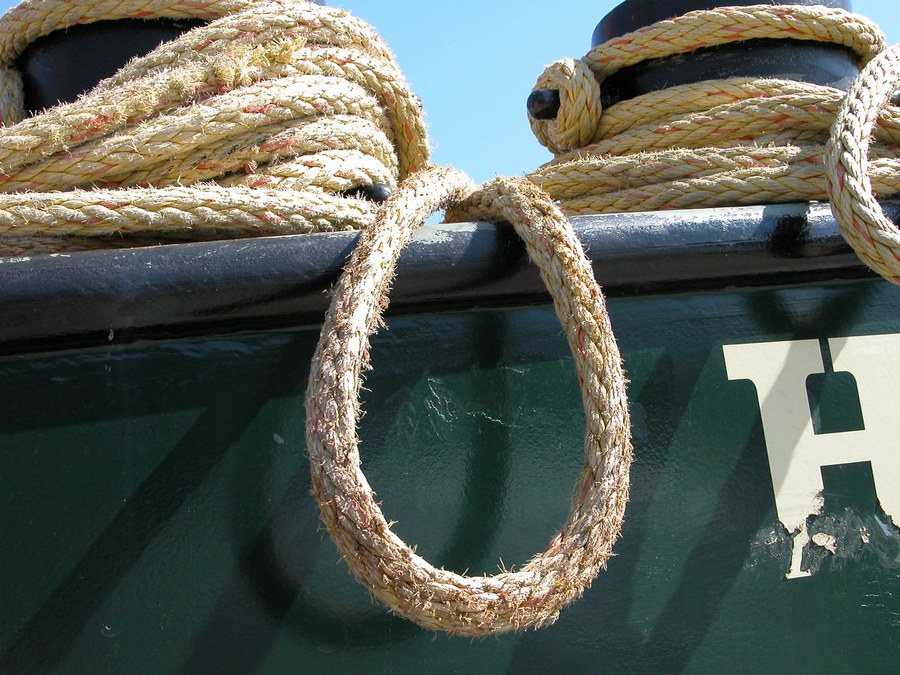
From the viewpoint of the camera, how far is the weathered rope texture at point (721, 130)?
1.28 metres

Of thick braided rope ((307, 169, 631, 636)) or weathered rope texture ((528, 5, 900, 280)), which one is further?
weathered rope texture ((528, 5, 900, 280))

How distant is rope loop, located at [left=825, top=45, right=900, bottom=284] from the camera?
108 cm

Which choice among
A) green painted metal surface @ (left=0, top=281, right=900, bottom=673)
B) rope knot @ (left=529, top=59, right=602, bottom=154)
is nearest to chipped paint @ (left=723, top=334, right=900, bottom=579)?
green painted metal surface @ (left=0, top=281, right=900, bottom=673)

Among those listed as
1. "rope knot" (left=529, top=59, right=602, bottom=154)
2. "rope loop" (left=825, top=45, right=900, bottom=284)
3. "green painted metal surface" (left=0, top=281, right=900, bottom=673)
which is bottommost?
"green painted metal surface" (left=0, top=281, right=900, bottom=673)

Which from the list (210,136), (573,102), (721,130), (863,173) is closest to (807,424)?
(863,173)

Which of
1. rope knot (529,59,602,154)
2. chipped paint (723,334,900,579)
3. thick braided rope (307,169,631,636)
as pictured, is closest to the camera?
thick braided rope (307,169,631,636)

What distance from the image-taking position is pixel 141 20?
56.5 inches

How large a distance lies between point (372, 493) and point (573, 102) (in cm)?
96

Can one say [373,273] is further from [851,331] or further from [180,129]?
[851,331]

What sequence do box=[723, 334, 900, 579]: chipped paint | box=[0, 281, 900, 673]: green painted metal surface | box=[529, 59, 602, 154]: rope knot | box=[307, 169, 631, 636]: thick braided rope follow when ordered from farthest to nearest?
box=[529, 59, 602, 154]: rope knot < box=[723, 334, 900, 579]: chipped paint < box=[0, 281, 900, 673]: green painted metal surface < box=[307, 169, 631, 636]: thick braided rope

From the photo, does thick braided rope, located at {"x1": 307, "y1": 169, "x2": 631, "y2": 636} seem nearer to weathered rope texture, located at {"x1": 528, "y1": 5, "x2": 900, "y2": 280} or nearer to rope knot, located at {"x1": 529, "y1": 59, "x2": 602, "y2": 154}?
weathered rope texture, located at {"x1": 528, "y1": 5, "x2": 900, "y2": 280}

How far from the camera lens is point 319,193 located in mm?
1194

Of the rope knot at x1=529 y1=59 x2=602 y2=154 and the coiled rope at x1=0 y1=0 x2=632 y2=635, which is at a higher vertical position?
the rope knot at x1=529 y1=59 x2=602 y2=154

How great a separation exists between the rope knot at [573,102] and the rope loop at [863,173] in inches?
17.8
